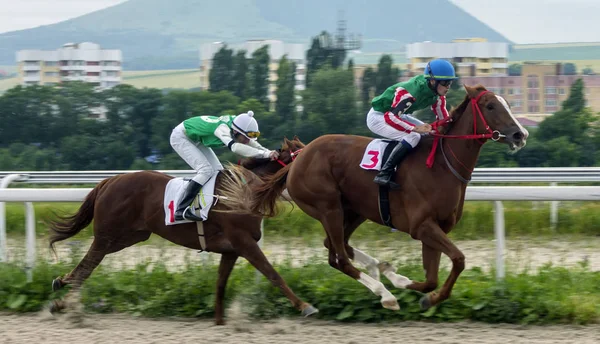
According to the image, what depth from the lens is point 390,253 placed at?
6031 millimetres

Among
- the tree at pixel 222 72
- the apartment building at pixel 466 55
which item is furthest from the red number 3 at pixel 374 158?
the apartment building at pixel 466 55

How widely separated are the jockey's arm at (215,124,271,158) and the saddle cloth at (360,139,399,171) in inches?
28.7

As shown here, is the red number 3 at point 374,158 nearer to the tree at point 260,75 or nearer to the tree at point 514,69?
the tree at point 260,75

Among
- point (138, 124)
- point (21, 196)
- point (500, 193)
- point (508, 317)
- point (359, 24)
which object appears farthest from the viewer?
point (359, 24)

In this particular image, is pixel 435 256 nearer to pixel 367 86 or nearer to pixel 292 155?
pixel 292 155

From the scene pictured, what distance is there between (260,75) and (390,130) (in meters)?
25.2

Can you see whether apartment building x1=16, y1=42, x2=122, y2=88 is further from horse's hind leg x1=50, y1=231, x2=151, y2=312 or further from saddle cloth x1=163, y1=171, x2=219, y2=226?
saddle cloth x1=163, y1=171, x2=219, y2=226

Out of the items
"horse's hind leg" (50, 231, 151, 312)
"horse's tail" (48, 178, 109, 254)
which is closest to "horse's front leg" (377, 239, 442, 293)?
"horse's hind leg" (50, 231, 151, 312)

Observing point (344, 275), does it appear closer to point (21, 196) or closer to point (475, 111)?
point (475, 111)

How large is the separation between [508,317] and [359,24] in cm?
19542

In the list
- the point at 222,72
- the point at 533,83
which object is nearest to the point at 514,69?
the point at 533,83

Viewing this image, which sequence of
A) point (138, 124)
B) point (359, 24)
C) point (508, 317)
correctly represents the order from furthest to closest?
point (359, 24)
point (138, 124)
point (508, 317)

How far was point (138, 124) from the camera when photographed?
23.1 metres

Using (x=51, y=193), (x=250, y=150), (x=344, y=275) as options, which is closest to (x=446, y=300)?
(x=344, y=275)
